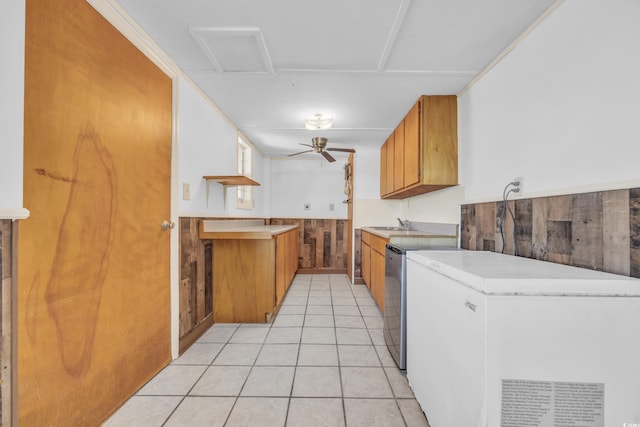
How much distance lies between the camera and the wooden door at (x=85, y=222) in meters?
1.02

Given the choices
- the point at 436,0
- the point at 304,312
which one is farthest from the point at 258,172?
the point at 436,0

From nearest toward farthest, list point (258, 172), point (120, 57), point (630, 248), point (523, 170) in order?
1. point (630, 248)
2. point (120, 57)
3. point (523, 170)
4. point (258, 172)

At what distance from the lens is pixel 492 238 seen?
1838 millimetres

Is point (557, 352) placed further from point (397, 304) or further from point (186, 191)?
point (186, 191)

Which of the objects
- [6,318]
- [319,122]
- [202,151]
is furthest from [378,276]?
[6,318]

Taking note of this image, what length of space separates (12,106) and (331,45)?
1.57 meters

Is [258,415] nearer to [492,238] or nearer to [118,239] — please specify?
[118,239]

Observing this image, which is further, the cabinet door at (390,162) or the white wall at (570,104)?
the cabinet door at (390,162)

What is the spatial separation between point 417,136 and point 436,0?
126cm

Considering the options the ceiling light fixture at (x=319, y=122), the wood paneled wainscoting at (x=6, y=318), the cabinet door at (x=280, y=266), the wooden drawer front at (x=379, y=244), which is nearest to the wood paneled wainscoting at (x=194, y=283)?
the cabinet door at (x=280, y=266)

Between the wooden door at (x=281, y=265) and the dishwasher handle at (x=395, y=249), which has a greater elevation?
the dishwasher handle at (x=395, y=249)

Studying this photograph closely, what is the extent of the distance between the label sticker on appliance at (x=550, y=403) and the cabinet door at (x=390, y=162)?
2.67 meters

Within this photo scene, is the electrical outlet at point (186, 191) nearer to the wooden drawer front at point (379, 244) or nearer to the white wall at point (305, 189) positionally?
the wooden drawer front at point (379, 244)

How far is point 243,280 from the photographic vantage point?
260 centimetres
